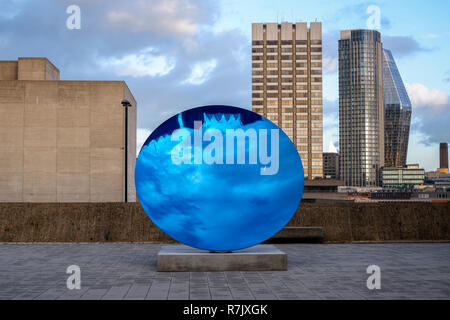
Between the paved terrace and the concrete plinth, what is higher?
the concrete plinth

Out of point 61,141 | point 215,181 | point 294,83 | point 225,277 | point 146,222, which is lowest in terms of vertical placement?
point 225,277

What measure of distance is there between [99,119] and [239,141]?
105 ft

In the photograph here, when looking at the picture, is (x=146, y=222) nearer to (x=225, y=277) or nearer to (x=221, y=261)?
(x=221, y=261)

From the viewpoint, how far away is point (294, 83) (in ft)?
460

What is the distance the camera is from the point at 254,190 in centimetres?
1098

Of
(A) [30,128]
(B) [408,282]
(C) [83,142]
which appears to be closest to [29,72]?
(A) [30,128]

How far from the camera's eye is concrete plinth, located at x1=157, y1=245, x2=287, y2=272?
424 inches

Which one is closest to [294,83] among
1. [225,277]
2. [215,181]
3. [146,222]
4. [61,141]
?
[61,141]

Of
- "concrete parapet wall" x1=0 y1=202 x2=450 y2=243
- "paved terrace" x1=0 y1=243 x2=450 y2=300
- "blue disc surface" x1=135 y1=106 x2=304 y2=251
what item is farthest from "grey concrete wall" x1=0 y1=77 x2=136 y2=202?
"blue disc surface" x1=135 y1=106 x2=304 y2=251

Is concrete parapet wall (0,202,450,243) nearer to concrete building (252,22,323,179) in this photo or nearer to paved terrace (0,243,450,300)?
paved terrace (0,243,450,300)

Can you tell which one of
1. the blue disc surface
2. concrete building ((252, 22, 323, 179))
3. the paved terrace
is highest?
concrete building ((252, 22, 323, 179))

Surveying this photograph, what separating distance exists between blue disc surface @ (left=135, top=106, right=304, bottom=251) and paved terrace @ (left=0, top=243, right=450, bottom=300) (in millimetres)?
1093

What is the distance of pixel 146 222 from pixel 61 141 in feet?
83.4
